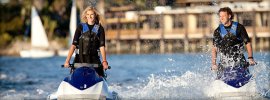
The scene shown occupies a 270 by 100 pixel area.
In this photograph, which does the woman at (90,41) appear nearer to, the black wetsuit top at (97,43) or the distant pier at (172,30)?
the black wetsuit top at (97,43)

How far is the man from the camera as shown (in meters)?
13.1

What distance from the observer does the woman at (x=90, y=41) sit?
12.7 meters

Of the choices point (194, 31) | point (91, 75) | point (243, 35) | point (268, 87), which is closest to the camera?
point (91, 75)

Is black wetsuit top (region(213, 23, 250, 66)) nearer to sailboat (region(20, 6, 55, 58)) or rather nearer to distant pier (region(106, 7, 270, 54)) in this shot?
distant pier (region(106, 7, 270, 54))

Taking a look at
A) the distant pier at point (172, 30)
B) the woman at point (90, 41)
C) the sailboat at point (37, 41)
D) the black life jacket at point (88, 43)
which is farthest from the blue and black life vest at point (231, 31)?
the sailboat at point (37, 41)

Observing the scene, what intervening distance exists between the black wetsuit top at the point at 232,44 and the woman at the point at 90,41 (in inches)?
A: 90.8

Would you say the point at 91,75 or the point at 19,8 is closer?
the point at 91,75

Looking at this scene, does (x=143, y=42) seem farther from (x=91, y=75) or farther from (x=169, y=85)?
(x=91, y=75)

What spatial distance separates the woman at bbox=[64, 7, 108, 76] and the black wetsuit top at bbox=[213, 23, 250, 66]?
7.57 feet

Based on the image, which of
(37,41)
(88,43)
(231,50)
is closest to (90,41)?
(88,43)

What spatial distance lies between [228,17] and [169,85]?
4.83 m

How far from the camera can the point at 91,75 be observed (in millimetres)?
12422

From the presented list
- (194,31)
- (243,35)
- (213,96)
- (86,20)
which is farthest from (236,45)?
(194,31)

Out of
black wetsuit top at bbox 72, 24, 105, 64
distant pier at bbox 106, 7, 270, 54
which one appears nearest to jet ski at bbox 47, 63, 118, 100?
black wetsuit top at bbox 72, 24, 105, 64
